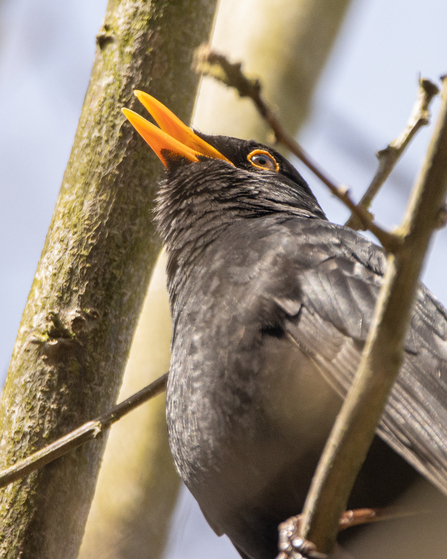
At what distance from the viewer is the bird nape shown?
3.18 meters

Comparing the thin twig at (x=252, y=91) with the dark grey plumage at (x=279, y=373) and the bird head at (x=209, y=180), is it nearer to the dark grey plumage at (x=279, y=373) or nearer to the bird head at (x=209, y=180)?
the dark grey plumage at (x=279, y=373)

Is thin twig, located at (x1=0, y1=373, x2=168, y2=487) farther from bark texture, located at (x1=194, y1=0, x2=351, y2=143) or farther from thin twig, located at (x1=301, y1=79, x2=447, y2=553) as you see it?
bark texture, located at (x1=194, y1=0, x2=351, y2=143)

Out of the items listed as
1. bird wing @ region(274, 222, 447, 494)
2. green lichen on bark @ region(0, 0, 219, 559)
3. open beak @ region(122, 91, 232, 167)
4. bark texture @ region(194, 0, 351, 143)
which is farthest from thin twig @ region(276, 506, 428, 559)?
bark texture @ region(194, 0, 351, 143)

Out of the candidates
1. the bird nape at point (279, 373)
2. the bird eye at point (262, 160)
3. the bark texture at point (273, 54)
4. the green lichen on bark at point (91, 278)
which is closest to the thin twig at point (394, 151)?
the bird eye at point (262, 160)

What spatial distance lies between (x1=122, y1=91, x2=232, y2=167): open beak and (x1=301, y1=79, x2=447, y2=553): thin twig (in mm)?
2434

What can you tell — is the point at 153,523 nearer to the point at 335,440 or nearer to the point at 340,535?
the point at 340,535

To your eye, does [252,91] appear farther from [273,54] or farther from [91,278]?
[273,54]

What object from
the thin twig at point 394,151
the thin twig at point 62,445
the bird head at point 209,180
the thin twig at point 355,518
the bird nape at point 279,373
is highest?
the thin twig at point 394,151

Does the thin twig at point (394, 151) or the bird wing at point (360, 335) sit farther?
the thin twig at point (394, 151)

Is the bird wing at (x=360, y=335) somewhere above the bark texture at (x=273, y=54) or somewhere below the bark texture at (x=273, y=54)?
below

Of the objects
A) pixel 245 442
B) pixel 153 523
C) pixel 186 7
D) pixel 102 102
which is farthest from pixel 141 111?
pixel 153 523

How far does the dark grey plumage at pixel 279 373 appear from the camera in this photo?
125 inches

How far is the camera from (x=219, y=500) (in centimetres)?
354

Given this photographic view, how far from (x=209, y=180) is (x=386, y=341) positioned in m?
2.59
